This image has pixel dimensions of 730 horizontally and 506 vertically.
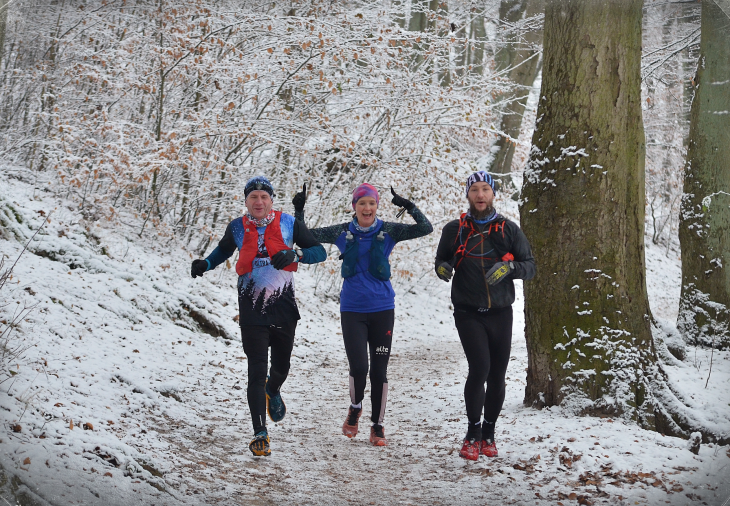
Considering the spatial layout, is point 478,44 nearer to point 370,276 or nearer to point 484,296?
point 370,276

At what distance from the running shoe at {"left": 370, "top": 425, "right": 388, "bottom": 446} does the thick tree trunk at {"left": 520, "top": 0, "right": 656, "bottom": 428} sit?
146 centimetres

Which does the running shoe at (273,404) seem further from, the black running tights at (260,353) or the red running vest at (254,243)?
the red running vest at (254,243)

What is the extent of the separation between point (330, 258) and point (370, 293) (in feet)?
22.4

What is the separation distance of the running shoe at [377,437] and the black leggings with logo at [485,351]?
865mm

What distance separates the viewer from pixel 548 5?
214 inches

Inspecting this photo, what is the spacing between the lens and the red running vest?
4703 mm

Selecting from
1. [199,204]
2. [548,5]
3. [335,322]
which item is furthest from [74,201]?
[548,5]

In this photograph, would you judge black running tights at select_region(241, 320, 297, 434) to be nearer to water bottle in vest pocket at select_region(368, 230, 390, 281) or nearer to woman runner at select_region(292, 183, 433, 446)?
woman runner at select_region(292, 183, 433, 446)

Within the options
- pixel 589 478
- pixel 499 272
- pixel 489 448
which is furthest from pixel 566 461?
pixel 499 272

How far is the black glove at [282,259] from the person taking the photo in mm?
4539

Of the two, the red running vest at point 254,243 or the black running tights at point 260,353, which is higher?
the red running vest at point 254,243

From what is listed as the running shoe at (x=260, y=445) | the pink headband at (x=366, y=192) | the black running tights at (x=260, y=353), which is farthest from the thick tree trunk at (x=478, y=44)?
the running shoe at (x=260, y=445)

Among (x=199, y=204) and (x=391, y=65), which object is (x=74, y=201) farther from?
(x=391, y=65)

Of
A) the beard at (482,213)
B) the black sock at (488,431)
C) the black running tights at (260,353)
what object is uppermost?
the beard at (482,213)
